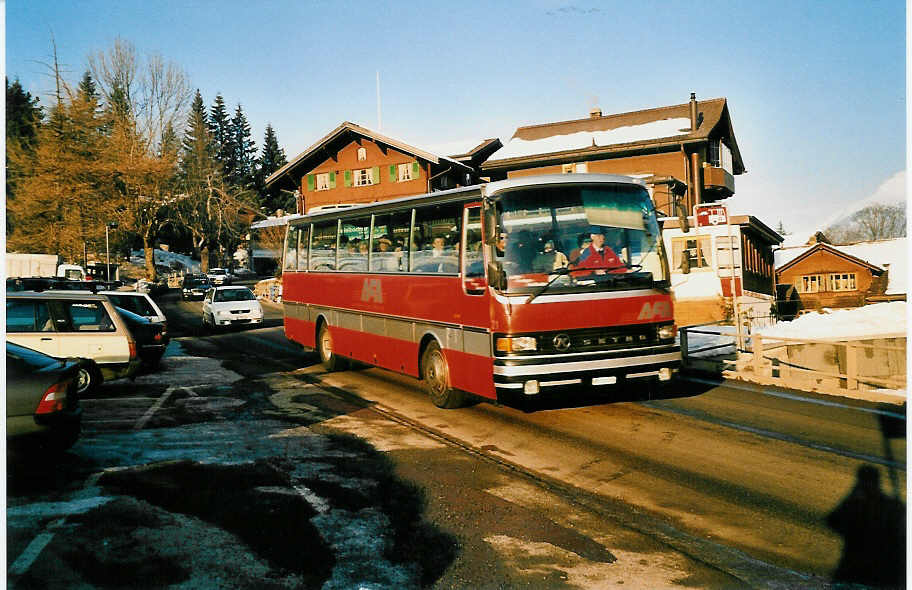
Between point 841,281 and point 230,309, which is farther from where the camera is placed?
point 841,281

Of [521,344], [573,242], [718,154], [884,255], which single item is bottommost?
[521,344]

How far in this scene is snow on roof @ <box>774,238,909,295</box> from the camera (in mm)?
60866

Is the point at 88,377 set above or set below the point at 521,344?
below

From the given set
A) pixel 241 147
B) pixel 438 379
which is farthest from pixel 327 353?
pixel 241 147

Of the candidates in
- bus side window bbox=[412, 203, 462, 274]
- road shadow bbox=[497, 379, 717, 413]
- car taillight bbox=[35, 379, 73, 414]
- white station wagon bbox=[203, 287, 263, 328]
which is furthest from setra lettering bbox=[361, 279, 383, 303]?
white station wagon bbox=[203, 287, 263, 328]

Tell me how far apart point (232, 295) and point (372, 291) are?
722 inches

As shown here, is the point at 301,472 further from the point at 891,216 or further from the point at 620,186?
the point at 891,216

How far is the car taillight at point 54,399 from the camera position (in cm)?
761

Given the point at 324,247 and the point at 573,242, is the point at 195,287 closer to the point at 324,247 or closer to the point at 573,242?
the point at 324,247

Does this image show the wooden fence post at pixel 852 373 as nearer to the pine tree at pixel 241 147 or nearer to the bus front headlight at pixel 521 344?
the bus front headlight at pixel 521 344

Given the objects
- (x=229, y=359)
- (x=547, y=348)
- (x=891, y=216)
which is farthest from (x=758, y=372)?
(x=891, y=216)

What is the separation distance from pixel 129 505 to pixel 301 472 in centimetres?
176

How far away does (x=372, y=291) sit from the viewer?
14.1m

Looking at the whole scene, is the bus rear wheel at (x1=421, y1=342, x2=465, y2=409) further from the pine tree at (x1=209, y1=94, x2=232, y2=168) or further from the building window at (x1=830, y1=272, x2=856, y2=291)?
the pine tree at (x1=209, y1=94, x2=232, y2=168)
